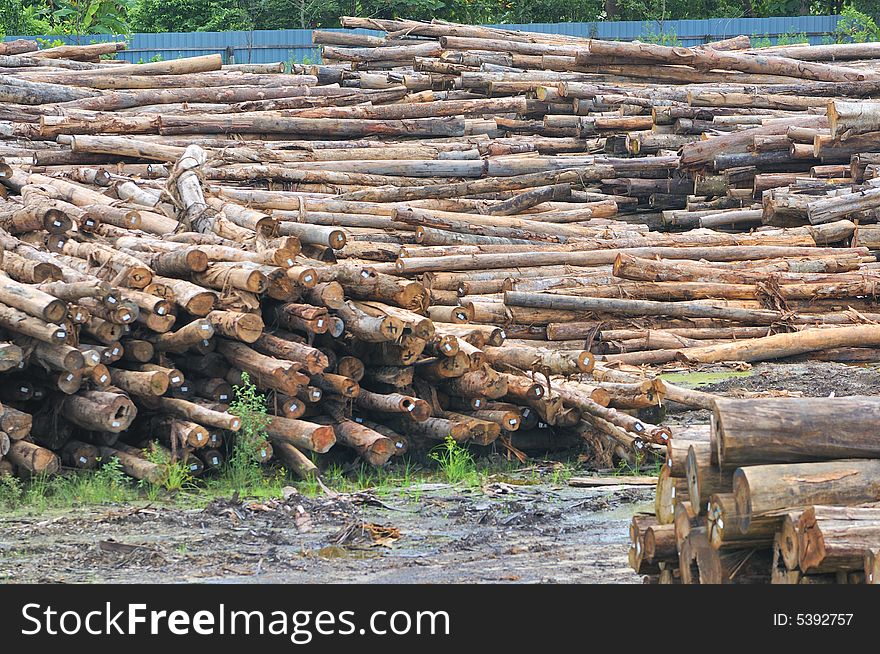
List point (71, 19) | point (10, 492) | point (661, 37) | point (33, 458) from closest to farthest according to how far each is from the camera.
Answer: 1. point (10, 492)
2. point (33, 458)
3. point (661, 37)
4. point (71, 19)

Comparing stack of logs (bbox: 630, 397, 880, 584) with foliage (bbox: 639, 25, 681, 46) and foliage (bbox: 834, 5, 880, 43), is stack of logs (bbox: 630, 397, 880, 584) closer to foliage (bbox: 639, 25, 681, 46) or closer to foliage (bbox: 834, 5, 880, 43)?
foliage (bbox: 639, 25, 681, 46)

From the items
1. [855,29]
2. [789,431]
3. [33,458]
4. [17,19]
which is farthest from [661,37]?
[789,431]

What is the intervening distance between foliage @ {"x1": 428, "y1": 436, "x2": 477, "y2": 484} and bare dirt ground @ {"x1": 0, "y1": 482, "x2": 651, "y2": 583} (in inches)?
13.6

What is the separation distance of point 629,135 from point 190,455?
1128 centimetres

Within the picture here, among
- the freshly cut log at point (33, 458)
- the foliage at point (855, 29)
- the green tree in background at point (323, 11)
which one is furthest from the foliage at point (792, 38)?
the freshly cut log at point (33, 458)

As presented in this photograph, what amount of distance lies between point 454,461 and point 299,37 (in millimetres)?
22969

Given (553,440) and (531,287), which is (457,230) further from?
(553,440)

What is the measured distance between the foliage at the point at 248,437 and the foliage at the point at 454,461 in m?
1.37

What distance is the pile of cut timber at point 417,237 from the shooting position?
360 inches

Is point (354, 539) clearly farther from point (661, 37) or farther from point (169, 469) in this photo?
point (661, 37)

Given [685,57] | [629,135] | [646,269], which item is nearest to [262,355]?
[646,269]

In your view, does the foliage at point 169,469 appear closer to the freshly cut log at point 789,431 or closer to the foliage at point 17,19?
the freshly cut log at point 789,431

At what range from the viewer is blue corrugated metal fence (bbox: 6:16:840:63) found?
100ft

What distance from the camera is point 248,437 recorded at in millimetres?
8742
